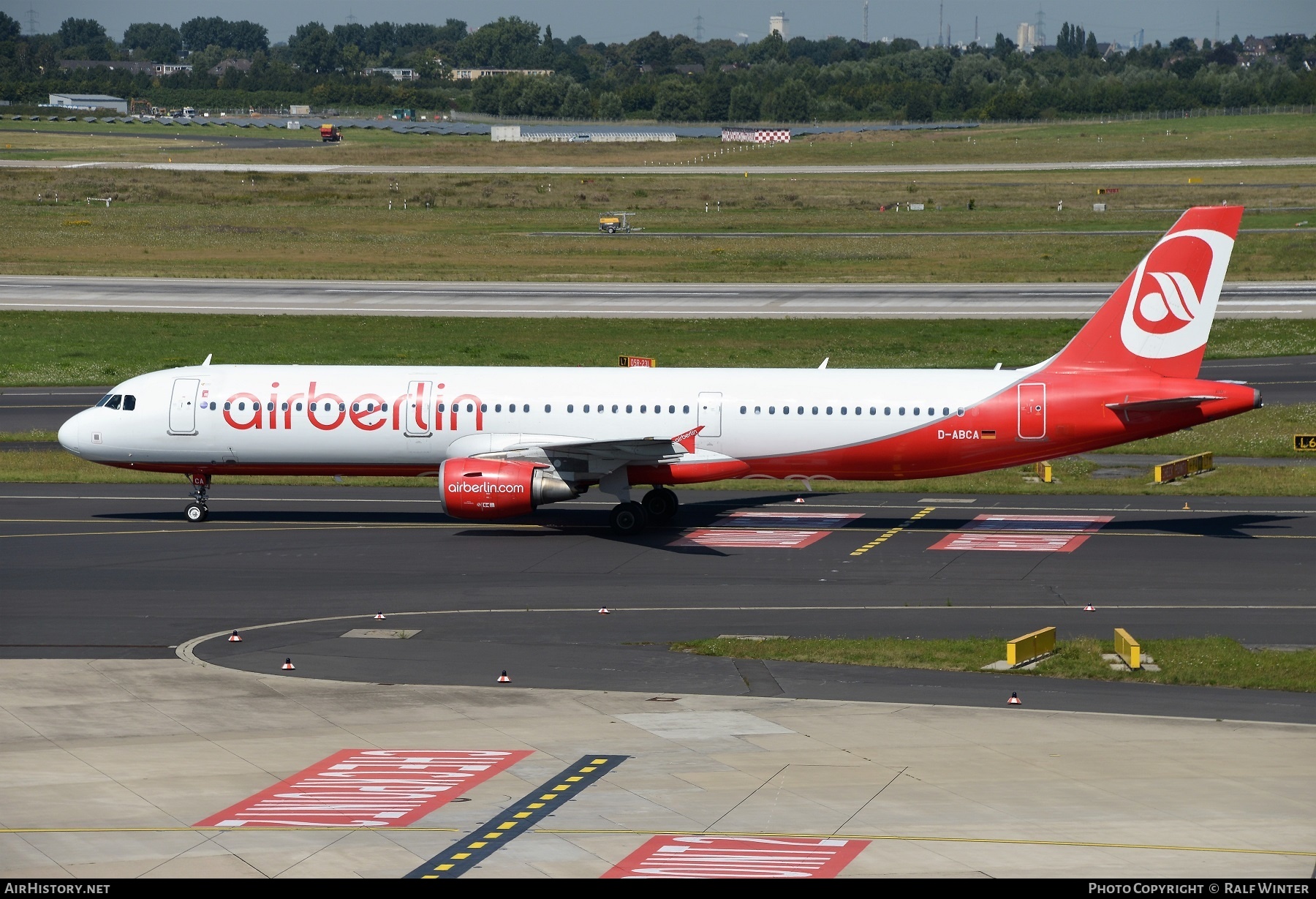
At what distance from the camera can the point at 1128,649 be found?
3078 centimetres

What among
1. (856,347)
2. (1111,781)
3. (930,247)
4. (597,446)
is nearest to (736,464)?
(597,446)

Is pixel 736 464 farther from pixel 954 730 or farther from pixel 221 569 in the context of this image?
pixel 954 730

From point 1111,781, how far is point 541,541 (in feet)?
77.1

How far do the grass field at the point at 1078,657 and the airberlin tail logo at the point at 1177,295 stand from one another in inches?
517

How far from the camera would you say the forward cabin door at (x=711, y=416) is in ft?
147

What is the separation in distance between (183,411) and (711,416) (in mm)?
16211

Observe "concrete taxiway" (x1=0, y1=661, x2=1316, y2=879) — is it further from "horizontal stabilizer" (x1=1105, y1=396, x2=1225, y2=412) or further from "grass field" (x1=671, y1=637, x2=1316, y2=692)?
"horizontal stabilizer" (x1=1105, y1=396, x2=1225, y2=412)

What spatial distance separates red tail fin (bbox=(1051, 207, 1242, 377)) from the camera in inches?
1695

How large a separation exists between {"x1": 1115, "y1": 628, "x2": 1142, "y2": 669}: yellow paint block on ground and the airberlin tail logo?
45.9 feet

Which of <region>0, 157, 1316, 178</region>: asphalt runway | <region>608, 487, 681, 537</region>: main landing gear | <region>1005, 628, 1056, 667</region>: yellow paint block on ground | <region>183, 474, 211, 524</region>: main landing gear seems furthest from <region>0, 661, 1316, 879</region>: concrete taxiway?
<region>0, 157, 1316, 178</region>: asphalt runway

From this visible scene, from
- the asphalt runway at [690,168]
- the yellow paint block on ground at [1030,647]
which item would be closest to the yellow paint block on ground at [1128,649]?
the yellow paint block on ground at [1030,647]

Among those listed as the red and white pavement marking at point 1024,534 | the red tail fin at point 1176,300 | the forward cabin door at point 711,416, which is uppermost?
the red tail fin at point 1176,300

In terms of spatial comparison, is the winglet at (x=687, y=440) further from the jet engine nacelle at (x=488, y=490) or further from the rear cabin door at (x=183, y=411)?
the rear cabin door at (x=183, y=411)

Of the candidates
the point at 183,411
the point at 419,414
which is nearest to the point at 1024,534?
the point at 419,414
